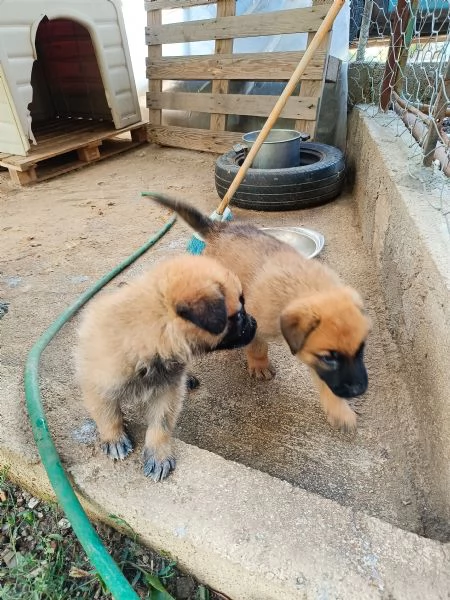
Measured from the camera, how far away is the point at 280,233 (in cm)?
380

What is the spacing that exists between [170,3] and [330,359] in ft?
20.1

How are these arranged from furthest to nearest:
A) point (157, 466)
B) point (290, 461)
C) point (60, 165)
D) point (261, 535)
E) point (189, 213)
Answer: point (60, 165), point (189, 213), point (290, 461), point (157, 466), point (261, 535)

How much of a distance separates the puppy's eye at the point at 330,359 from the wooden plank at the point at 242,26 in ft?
14.4

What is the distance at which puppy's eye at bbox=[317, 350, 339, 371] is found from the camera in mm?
1746

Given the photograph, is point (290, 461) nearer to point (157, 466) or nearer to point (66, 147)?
point (157, 466)

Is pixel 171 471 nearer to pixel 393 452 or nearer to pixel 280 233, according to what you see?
pixel 393 452

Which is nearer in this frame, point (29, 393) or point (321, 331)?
point (321, 331)

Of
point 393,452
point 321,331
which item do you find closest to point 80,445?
point 321,331

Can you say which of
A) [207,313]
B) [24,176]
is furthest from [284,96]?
[24,176]

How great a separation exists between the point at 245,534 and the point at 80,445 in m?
0.80

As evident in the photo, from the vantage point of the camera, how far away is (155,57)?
6.59 metres

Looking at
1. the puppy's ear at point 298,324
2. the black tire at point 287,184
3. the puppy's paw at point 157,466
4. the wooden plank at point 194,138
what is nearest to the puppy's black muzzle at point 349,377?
the puppy's ear at point 298,324

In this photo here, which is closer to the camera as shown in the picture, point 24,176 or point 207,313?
point 207,313

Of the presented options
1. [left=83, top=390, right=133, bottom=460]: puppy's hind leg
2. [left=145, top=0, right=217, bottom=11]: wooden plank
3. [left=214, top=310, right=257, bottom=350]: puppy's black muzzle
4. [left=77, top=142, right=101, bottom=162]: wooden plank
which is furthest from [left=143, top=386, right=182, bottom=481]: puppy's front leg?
[left=145, top=0, right=217, bottom=11]: wooden plank
